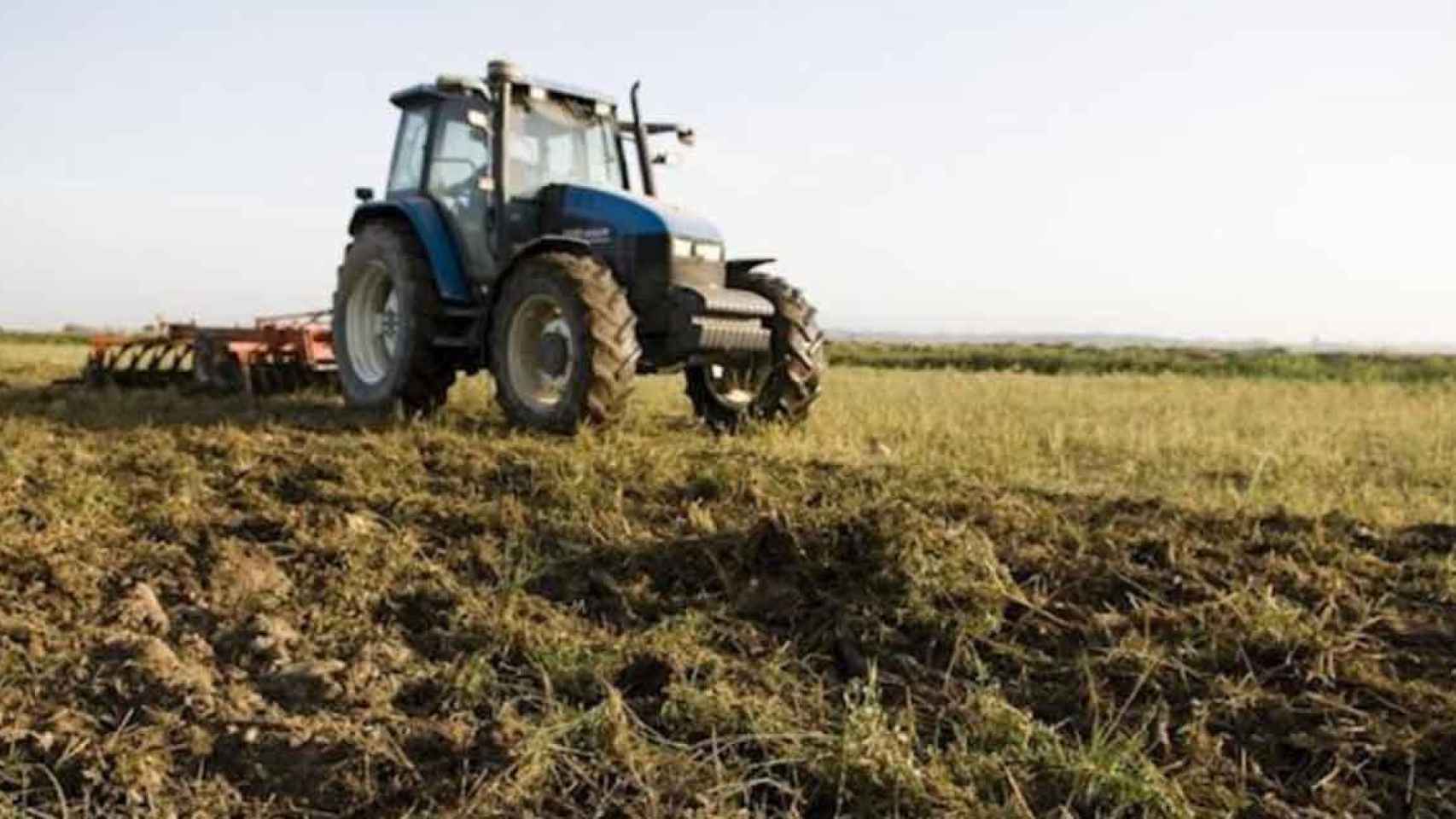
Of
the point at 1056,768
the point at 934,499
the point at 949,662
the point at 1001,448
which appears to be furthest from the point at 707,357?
the point at 1056,768

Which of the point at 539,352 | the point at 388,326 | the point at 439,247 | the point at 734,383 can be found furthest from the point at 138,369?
the point at 734,383

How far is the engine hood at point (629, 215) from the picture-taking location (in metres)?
8.56

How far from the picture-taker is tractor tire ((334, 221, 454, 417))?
9148mm

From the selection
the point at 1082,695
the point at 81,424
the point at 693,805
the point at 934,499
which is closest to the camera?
the point at 693,805

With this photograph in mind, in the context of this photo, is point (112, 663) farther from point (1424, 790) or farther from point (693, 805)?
point (1424, 790)

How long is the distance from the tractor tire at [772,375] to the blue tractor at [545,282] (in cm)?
1

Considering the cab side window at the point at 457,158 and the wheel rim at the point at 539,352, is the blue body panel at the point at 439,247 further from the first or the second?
the wheel rim at the point at 539,352

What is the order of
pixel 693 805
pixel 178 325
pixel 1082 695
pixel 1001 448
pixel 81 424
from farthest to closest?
pixel 178 325 → pixel 81 424 → pixel 1001 448 → pixel 1082 695 → pixel 693 805

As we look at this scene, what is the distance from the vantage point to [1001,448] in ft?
25.7

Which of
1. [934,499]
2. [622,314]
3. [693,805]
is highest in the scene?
[622,314]

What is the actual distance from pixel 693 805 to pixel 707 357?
5509 mm

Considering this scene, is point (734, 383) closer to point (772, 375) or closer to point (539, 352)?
point (772, 375)

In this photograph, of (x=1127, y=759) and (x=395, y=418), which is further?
(x=395, y=418)

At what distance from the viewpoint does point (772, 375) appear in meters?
8.92
